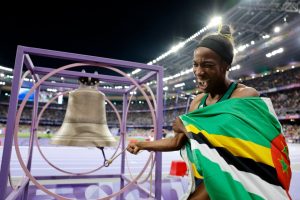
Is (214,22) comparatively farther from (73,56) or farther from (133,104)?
(133,104)

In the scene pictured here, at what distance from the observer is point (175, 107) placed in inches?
1901

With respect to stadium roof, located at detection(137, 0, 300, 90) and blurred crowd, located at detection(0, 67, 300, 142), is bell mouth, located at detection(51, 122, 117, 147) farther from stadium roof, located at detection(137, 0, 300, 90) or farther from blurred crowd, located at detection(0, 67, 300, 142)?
blurred crowd, located at detection(0, 67, 300, 142)

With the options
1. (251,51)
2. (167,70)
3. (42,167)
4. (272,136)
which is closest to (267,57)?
(251,51)

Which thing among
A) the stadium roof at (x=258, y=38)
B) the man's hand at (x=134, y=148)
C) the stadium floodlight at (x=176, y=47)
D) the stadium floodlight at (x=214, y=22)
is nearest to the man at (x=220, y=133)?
the man's hand at (x=134, y=148)

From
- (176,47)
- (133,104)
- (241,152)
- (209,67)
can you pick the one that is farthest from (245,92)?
(133,104)

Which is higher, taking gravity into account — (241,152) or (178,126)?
(178,126)

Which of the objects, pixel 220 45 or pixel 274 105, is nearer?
pixel 220 45

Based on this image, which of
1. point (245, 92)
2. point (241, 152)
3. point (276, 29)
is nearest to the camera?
point (241, 152)

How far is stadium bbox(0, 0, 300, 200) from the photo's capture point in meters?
2.93

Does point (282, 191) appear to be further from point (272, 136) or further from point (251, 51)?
point (251, 51)

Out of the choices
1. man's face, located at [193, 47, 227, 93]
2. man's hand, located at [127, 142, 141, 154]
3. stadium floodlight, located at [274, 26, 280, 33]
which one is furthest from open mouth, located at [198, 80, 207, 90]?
stadium floodlight, located at [274, 26, 280, 33]

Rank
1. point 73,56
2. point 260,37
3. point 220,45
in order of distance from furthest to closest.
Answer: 1. point 260,37
2. point 73,56
3. point 220,45

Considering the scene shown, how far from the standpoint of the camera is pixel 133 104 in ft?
179

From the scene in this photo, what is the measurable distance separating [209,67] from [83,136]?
166cm
